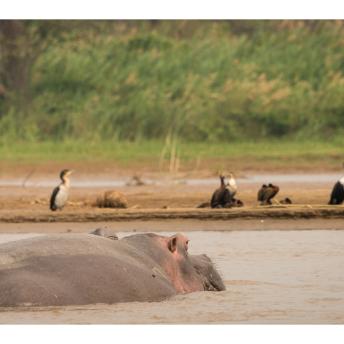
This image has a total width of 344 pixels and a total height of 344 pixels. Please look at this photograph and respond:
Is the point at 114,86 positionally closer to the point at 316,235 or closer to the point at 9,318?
the point at 316,235

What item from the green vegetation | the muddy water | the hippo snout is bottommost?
the muddy water

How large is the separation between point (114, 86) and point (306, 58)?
4.08 meters

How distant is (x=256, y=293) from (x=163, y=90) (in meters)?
17.6

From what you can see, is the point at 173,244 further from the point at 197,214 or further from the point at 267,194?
the point at 267,194

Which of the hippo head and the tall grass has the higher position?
the tall grass

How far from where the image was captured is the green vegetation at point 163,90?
2578cm

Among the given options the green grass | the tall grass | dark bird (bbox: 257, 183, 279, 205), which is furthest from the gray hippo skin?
the tall grass

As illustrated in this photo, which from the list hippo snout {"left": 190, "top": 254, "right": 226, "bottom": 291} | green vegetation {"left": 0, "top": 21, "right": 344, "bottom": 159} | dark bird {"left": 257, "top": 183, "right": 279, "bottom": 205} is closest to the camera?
hippo snout {"left": 190, "top": 254, "right": 226, "bottom": 291}

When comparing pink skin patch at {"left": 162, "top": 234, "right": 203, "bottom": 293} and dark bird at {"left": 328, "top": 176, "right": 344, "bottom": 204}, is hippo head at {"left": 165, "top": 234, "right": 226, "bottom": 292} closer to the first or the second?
pink skin patch at {"left": 162, "top": 234, "right": 203, "bottom": 293}

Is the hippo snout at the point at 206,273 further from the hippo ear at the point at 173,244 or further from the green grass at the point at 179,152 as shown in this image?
the green grass at the point at 179,152

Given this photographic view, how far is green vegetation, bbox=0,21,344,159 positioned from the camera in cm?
2578

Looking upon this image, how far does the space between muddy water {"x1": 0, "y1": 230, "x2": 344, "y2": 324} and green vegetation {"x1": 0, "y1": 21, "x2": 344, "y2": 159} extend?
11.4 metres

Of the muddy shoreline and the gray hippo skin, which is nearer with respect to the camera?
the gray hippo skin

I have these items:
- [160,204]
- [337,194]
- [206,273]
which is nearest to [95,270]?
[206,273]
